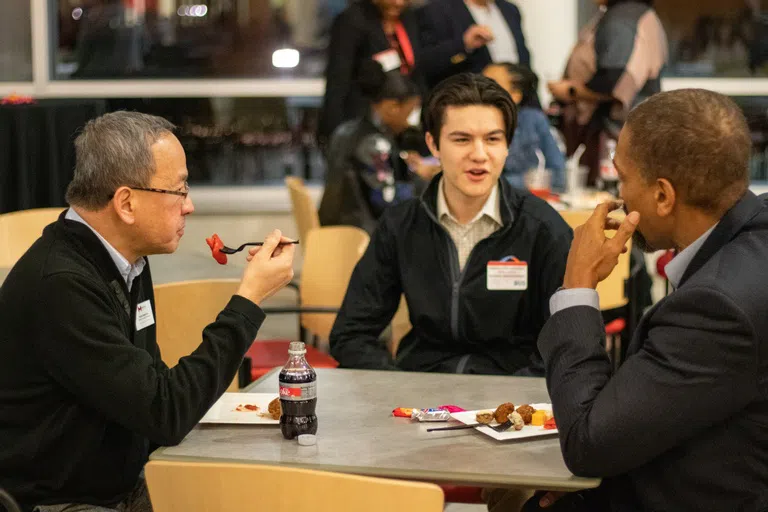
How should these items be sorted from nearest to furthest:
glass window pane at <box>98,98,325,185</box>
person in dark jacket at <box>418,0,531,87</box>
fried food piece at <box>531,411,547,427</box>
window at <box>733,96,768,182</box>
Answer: fried food piece at <box>531,411,547,427</box>, person in dark jacket at <box>418,0,531,87</box>, glass window pane at <box>98,98,325,185</box>, window at <box>733,96,768,182</box>

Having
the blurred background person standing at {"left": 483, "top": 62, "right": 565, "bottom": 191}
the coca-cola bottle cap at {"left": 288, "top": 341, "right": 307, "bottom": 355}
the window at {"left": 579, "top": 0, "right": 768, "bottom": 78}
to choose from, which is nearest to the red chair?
the coca-cola bottle cap at {"left": 288, "top": 341, "right": 307, "bottom": 355}

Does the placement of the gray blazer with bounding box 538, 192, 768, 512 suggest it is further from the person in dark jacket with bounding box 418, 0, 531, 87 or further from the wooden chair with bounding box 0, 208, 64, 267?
the person in dark jacket with bounding box 418, 0, 531, 87

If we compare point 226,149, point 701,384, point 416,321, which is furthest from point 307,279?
point 226,149

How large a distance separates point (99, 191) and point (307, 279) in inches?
68.3

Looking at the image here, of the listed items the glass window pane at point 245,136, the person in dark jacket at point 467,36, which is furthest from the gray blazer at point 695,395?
the glass window pane at point 245,136

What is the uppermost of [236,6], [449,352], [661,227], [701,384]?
[236,6]

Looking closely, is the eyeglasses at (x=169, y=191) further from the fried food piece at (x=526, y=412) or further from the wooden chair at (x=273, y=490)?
the fried food piece at (x=526, y=412)

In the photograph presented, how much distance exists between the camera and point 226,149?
7680mm

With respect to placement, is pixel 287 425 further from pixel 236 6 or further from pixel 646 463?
pixel 236 6

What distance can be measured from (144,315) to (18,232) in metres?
1.97

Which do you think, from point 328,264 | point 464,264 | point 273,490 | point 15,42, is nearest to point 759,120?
point 328,264

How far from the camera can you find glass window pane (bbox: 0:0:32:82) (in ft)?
24.3

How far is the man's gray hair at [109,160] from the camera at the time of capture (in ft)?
7.04

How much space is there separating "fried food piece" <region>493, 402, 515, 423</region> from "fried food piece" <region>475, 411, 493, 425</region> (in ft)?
0.04
